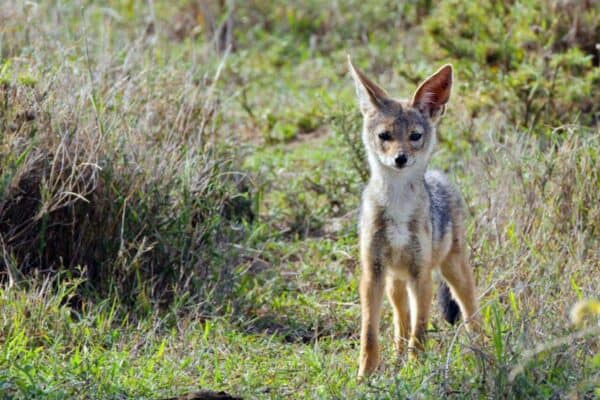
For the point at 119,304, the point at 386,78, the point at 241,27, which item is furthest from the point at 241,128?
the point at 119,304

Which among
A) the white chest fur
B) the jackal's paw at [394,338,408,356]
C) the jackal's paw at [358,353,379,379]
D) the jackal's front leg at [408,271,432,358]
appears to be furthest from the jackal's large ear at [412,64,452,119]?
the jackal's paw at [358,353,379,379]

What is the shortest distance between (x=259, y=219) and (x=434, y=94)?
2.34 metres

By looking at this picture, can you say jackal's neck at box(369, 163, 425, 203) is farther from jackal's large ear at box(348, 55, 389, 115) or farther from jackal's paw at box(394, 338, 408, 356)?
Answer: jackal's paw at box(394, 338, 408, 356)

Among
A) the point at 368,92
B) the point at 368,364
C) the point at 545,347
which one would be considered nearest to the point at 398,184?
the point at 368,92

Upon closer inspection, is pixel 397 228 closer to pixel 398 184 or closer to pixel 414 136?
pixel 398 184

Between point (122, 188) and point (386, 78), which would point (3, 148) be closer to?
point (122, 188)

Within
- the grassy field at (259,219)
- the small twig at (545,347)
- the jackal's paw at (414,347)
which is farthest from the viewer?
the jackal's paw at (414,347)

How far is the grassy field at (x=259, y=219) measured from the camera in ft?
18.5

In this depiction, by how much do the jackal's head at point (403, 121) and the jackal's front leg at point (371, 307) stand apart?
0.57m

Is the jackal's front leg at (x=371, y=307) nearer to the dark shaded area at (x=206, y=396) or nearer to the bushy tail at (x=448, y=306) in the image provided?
the bushy tail at (x=448, y=306)

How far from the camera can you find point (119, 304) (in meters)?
6.60

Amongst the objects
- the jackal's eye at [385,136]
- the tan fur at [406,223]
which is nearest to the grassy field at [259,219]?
the tan fur at [406,223]

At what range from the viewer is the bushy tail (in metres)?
6.78

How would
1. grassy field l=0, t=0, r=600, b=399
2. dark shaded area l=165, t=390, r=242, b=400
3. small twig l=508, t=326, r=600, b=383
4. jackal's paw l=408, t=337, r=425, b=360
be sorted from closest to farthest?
small twig l=508, t=326, r=600, b=383
dark shaded area l=165, t=390, r=242, b=400
grassy field l=0, t=0, r=600, b=399
jackal's paw l=408, t=337, r=425, b=360
